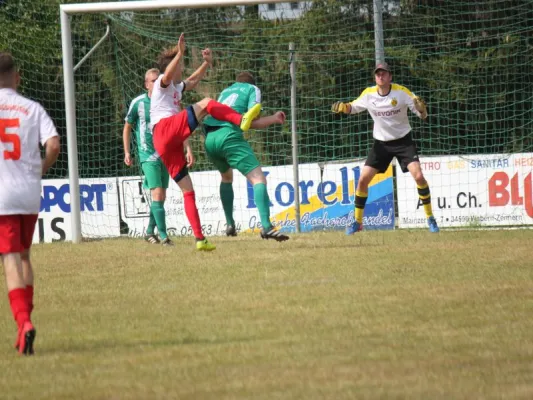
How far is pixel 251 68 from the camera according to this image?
21453mm

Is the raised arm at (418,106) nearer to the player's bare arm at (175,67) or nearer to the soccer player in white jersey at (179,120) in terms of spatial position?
the soccer player in white jersey at (179,120)

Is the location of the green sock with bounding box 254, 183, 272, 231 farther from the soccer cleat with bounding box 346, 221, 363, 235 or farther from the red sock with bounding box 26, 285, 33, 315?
the red sock with bounding box 26, 285, 33, 315

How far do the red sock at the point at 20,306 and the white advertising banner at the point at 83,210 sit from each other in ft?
41.2

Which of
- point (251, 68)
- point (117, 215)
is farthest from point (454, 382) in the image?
point (251, 68)

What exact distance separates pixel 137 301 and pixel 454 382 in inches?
149

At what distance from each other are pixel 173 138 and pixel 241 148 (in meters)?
1.17

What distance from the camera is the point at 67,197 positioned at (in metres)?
19.1

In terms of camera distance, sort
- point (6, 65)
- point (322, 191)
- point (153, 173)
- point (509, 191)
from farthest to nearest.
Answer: point (322, 191) → point (509, 191) → point (153, 173) → point (6, 65)

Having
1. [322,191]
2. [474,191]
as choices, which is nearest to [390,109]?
[474,191]

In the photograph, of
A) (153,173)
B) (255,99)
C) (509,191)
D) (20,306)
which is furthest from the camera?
(509,191)

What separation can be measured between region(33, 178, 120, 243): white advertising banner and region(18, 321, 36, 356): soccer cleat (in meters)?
12.8

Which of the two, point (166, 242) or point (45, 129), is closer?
point (45, 129)

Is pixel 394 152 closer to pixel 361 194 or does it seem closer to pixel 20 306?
pixel 361 194

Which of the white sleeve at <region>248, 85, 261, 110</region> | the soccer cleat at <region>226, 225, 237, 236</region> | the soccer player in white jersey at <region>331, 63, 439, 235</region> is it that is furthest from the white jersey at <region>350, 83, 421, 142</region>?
the soccer cleat at <region>226, 225, 237, 236</region>
